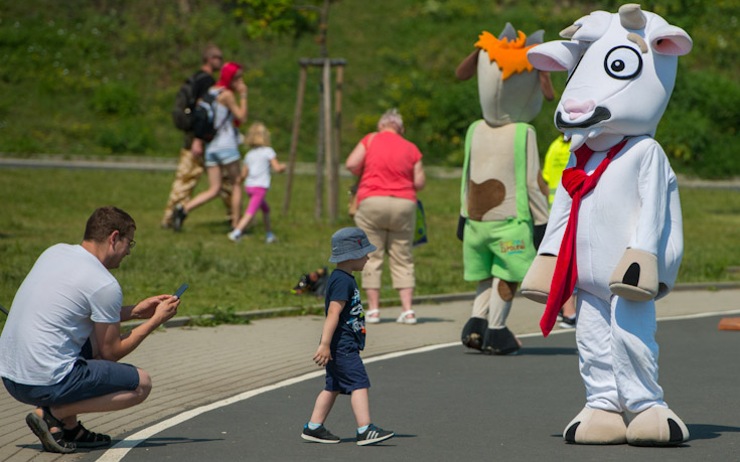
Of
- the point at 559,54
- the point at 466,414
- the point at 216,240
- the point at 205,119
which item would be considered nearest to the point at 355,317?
the point at 466,414

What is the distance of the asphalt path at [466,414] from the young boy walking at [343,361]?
9cm

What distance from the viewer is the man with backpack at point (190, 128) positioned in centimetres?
1933

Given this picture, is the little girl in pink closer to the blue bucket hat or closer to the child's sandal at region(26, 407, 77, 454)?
the blue bucket hat

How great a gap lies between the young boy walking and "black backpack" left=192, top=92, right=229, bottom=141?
11.4 m

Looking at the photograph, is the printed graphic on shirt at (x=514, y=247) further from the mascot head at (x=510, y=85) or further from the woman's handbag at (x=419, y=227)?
the woman's handbag at (x=419, y=227)

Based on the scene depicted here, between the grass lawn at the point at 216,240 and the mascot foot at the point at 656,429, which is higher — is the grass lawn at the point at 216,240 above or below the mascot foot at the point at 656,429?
below

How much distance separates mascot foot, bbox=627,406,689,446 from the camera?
7.85 meters

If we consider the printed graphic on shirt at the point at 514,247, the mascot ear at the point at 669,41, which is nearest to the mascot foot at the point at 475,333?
the printed graphic on shirt at the point at 514,247

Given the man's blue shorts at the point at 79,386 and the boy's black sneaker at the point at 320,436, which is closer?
the man's blue shorts at the point at 79,386

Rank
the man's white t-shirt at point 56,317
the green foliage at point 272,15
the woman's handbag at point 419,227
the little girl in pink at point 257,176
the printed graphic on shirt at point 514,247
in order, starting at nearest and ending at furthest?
the man's white t-shirt at point 56,317
the printed graphic on shirt at point 514,247
the woman's handbag at point 419,227
the little girl in pink at point 257,176
the green foliage at point 272,15

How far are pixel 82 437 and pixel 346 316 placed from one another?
63.6 inches

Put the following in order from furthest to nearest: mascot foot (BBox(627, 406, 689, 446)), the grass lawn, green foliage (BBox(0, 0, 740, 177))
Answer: green foliage (BBox(0, 0, 740, 177))
the grass lawn
mascot foot (BBox(627, 406, 689, 446))

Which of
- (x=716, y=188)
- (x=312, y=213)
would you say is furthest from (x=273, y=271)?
(x=716, y=188)

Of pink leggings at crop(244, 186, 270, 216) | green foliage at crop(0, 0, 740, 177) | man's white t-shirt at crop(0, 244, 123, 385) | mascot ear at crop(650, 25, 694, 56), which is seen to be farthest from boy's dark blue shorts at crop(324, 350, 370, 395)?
green foliage at crop(0, 0, 740, 177)
